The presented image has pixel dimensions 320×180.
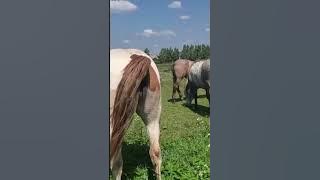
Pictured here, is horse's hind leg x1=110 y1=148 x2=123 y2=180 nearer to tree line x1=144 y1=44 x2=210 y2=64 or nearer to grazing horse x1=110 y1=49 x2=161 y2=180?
grazing horse x1=110 y1=49 x2=161 y2=180

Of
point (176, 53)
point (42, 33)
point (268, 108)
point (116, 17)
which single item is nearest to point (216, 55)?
point (176, 53)

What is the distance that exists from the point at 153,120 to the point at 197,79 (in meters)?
0.30

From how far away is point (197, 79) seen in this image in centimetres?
253

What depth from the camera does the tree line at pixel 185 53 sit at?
2.46 metres

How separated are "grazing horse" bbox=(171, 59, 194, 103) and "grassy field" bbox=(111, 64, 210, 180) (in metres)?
0.02

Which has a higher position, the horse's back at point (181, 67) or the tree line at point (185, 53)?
the tree line at point (185, 53)

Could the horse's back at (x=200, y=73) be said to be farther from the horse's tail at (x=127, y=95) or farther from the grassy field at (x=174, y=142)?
the horse's tail at (x=127, y=95)

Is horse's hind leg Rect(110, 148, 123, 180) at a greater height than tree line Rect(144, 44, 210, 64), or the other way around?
tree line Rect(144, 44, 210, 64)

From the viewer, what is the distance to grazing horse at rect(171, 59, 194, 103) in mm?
2512

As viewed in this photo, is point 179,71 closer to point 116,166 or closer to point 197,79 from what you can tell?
point 197,79

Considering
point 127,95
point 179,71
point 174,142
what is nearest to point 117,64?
point 127,95

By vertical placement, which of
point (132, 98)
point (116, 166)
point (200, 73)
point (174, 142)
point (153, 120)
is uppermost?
point (200, 73)

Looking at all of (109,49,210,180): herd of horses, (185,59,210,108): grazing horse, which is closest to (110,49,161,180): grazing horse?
(109,49,210,180): herd of horses

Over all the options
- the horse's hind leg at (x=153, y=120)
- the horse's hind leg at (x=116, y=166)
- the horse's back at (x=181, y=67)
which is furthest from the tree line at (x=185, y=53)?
the horse's hind leg at (x=116, y=166)
